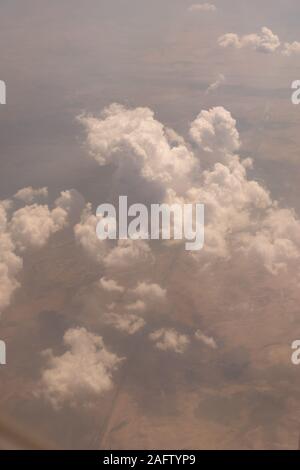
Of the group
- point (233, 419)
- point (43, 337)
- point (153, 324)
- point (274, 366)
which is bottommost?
point (233, 419)

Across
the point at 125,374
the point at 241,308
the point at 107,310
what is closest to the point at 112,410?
the point at 125,374

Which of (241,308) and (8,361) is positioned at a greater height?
(241,308)

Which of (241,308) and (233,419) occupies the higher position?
(241,308)
